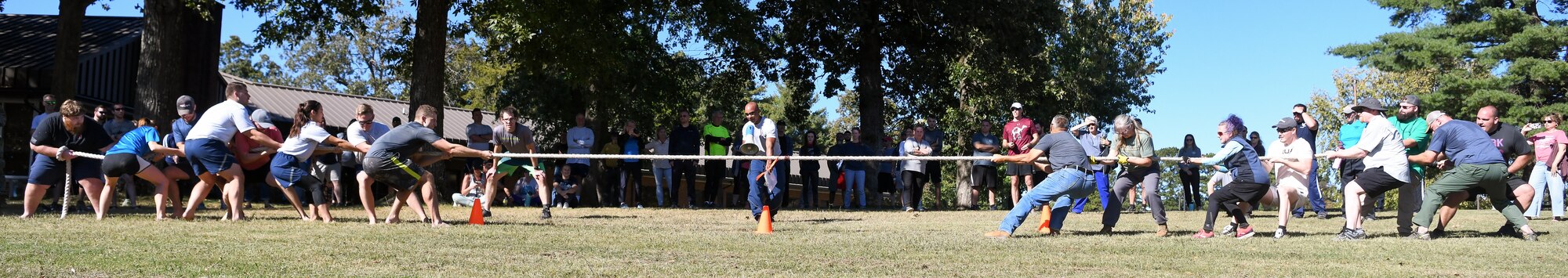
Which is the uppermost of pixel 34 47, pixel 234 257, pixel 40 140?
pixel 34 47

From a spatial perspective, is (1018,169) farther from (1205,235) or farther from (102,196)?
(102,196)

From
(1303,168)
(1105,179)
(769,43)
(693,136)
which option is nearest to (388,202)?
(693,136)

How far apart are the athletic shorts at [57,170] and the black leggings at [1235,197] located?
10363 millimetres

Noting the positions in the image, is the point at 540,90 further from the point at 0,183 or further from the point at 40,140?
the point at 40,140

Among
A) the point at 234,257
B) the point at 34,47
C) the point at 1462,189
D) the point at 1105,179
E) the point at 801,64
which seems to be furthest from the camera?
the point at 801,64

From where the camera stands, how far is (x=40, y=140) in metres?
12.5

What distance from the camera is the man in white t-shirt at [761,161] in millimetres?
13281

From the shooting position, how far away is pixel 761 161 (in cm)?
1366

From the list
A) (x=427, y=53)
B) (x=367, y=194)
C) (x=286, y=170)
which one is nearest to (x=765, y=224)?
(x=367, y=194)

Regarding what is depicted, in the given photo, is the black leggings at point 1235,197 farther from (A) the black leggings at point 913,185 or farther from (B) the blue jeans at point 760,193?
(A) the black leggings at point 913,185

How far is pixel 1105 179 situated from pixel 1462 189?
3.64 metres

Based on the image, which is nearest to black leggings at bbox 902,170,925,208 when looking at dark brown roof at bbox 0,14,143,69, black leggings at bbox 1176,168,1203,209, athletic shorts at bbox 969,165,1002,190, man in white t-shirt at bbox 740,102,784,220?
athletic shorts at bbox 969,165,1002,190

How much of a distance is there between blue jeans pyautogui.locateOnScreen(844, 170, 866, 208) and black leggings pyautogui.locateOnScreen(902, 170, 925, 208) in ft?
3.67

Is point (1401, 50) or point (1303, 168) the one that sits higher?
point (1401, 50)
